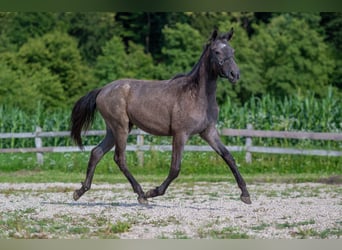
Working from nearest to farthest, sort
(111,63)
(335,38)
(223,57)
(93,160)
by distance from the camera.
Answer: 1. (223,57)
2. (93,160)
3. (111,63)
4. (335,38)

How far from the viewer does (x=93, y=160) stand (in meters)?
7.03

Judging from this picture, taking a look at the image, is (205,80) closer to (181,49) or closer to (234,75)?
(234,75)

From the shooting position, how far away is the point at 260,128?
15.6m

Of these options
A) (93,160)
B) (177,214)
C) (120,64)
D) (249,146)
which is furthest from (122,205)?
(120,64)

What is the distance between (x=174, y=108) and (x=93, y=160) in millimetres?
1111

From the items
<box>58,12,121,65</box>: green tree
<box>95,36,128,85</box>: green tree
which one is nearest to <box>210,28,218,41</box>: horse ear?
<box>95,36,128,85</box>: green tree

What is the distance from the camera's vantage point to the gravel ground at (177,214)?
4.86 m

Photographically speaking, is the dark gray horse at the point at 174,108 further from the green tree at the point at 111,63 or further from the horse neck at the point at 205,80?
the green tree at the point at 111,63

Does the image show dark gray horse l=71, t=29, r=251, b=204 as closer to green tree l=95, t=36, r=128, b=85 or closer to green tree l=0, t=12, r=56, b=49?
green tree l=95, t=36, r=128, b=85

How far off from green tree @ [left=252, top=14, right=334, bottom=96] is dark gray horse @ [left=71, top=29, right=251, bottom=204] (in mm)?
23226

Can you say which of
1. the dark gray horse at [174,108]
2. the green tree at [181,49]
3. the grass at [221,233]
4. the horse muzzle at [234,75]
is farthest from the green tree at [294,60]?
the grass at [221,233]

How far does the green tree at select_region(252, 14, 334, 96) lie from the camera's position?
2995cm

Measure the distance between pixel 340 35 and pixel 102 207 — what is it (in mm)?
27109
